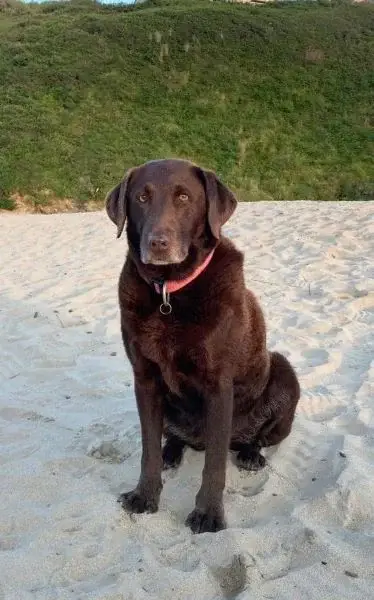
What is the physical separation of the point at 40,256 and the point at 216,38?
21.6 metres

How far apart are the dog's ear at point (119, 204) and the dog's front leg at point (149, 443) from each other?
0.68 meters

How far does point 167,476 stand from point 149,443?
0.40 meters

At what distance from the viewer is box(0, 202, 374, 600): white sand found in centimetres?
225

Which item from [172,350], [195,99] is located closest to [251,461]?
[172,350]

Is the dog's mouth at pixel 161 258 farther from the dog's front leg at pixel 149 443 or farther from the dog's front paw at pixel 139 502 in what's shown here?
the dog's front paw at pixel 139 502

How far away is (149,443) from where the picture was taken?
2.89 meters

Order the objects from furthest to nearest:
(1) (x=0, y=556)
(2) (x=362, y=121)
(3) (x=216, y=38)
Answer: (3) (x=216, y=38)
(2) (x=362, y=121)
(1) (x=0, y=556)

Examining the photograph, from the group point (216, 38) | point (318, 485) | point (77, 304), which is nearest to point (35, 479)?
point (318, 485)

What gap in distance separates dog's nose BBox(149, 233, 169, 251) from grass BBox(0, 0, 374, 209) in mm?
15815

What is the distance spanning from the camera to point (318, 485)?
9.57 ft

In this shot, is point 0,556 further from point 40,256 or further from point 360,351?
point 40,256

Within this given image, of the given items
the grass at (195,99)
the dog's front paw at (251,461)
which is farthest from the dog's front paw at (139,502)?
the grass at (195,99)

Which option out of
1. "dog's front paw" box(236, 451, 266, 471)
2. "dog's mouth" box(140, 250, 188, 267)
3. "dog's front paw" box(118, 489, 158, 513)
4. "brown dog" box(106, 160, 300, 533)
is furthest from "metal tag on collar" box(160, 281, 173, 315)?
"dog's front paw" box(236, 451, 266, 471)

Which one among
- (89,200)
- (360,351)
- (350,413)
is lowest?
(89,200)
